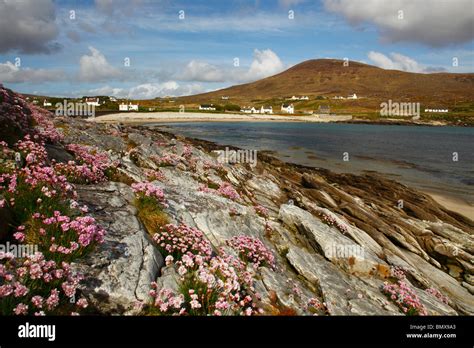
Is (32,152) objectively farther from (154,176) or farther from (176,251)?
(154,176)

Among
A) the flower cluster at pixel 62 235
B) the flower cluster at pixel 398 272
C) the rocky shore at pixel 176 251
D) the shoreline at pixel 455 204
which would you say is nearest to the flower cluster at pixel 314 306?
the rocky shore at pixel 176 251

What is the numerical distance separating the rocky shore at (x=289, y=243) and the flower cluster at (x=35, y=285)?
0.41 meters

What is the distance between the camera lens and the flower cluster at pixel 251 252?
864 centimetres

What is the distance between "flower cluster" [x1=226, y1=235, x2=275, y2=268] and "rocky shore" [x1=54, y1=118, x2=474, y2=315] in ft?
0.91

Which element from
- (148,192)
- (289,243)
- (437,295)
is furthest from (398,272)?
(148,192)

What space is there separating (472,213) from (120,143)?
2864cm

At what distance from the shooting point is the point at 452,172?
1732 inches

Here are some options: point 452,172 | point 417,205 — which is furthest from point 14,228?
point 452,172

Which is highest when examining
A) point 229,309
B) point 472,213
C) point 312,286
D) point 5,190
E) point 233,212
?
point 5,190

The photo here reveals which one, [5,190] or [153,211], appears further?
[153,211]

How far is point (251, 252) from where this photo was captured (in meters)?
8.65

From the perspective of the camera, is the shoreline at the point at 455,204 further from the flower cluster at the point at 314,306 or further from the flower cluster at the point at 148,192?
the flower cluster at the point at 148,192

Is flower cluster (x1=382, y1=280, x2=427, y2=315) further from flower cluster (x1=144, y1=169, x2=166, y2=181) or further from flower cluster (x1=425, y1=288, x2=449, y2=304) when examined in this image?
flower cluster (x1=144, y1=169, x2=166, y2=181)
